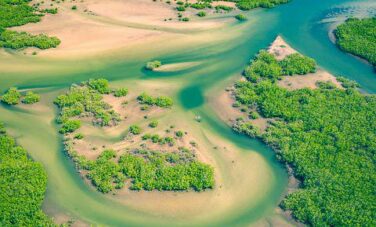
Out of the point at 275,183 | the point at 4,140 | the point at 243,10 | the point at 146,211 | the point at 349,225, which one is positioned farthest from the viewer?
the point at 243,10

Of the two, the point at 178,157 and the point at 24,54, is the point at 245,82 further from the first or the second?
the point at 24,54

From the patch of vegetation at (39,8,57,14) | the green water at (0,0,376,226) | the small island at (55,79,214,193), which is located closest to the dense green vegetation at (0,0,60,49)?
the patch of vegetation at (39,8,57,14)

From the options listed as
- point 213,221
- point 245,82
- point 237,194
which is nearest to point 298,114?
point 245,82

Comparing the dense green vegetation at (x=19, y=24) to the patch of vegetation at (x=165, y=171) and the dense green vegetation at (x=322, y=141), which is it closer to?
the patch of vegetation at (x=165, y=171)

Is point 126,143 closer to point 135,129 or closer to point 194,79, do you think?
point 135,129

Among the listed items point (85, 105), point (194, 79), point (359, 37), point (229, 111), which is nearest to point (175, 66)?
point (194, 79)

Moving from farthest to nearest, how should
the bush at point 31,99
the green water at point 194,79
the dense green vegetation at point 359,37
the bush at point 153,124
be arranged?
the dense green vegetation at point 359,37, the bush at point 31,99, the bush at point 153,124, the green water at point 194,79

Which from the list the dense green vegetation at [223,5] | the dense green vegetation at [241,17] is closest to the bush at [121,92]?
the dense green vegetation at [223,5]
